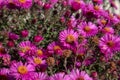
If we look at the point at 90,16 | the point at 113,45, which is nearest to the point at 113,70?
the point at 113,45

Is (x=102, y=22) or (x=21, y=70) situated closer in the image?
(x=21, y=70)

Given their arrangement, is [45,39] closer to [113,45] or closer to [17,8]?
[17,8]

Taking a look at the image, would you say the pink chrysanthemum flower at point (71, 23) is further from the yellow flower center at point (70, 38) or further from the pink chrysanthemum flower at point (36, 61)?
the pink chrysanthemum flower at point (36, 61)

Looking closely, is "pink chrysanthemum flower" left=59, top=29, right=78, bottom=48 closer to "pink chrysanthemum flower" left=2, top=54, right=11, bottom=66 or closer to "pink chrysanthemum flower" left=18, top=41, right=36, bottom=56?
"pink chrysanthemum flower" left=18, top=41, right=36, bottom=56

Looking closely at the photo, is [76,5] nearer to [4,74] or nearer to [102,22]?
[102,22]

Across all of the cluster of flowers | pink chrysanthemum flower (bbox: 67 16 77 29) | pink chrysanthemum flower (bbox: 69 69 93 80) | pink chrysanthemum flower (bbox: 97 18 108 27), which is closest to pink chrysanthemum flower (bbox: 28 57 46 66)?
the cluster of flowers

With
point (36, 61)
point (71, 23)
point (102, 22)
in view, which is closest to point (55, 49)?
point (36, 61)
